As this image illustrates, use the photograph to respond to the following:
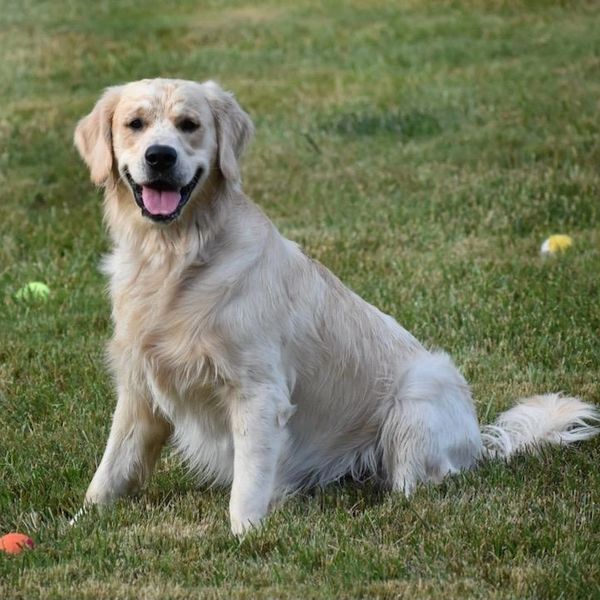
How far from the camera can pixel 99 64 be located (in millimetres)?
13328

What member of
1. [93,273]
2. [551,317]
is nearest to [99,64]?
[93,273]

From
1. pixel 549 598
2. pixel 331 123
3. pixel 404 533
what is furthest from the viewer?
pixel 331 123

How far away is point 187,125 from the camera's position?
4625 mm

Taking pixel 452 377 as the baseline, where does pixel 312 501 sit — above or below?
below

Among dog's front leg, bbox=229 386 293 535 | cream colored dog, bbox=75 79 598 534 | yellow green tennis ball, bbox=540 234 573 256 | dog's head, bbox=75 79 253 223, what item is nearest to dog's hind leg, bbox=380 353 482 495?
cream colored dog, bbox=75 79 598 534

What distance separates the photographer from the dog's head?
14.8 feet

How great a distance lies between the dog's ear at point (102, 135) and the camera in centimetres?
471

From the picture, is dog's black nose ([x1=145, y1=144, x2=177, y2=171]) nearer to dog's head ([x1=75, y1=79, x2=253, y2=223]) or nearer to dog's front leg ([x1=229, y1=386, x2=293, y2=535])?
dog's head ([x1=75, y1=79, x2=253, y2=223])

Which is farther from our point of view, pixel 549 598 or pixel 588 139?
pixel 588 139

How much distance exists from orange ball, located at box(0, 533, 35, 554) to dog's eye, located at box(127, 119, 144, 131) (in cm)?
146

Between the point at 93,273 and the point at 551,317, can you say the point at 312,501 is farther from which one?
the point at 93,273

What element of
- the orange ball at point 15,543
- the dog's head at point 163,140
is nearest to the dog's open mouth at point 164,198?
the dog's head at point 163,140

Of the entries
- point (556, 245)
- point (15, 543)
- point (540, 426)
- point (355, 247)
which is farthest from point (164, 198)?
point (556, 245)

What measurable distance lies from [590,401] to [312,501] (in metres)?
1.59
